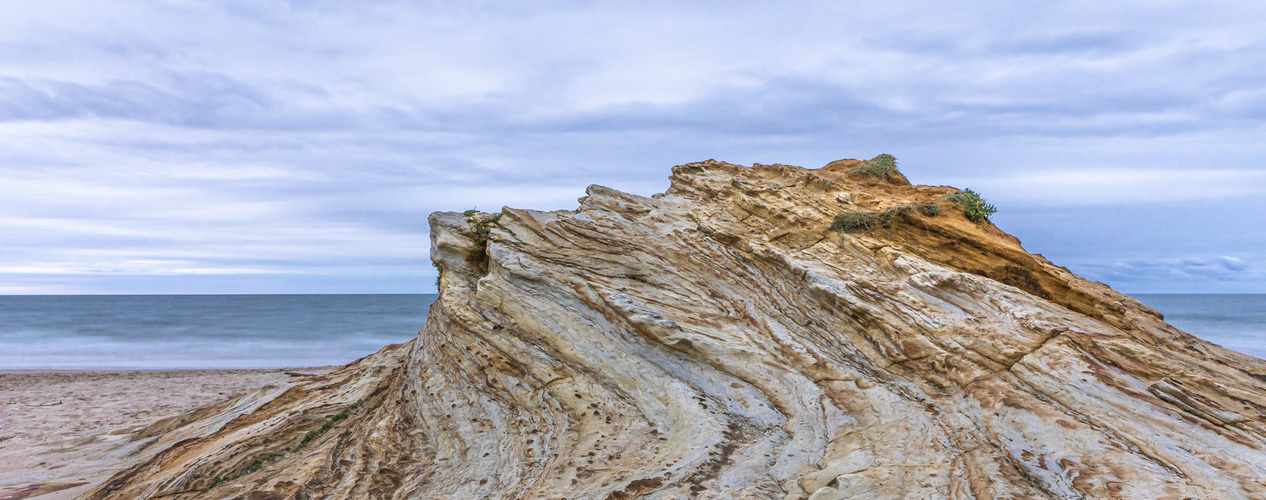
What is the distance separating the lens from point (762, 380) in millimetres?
9312

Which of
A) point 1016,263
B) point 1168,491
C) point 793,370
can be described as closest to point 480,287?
point 793,370

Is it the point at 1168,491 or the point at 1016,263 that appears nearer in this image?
the point at 1168,491

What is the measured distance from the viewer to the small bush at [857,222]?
1101cm

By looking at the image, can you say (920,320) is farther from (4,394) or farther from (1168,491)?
(4,394)

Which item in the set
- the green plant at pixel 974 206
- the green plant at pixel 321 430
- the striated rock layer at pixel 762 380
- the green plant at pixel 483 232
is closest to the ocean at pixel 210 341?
the green plant at pixel 321 430

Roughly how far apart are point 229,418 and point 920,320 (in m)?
14.2

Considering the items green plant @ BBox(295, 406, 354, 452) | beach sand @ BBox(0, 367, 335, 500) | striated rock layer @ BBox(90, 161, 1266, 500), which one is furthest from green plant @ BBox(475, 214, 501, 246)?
beach sand @ BBox(0, 367, 335, 500)

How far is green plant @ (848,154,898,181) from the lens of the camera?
43.9ft

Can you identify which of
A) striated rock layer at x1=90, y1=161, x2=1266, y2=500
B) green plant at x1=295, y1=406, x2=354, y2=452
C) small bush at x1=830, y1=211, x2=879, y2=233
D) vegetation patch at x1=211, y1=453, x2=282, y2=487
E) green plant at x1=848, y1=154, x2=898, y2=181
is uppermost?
green plant at x1=848, y1=154, x2=898, y2=181

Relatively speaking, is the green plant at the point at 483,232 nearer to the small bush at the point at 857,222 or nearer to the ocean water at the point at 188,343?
the small bush at the point at 857,222

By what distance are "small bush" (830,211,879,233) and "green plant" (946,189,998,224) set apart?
1.57 metres

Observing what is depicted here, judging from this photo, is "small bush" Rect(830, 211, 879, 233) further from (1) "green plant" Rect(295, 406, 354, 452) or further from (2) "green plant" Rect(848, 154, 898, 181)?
(1) "green plant" Rect(295, 406, 354, 452)

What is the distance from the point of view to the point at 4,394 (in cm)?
2245

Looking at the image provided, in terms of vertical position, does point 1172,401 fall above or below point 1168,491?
above
